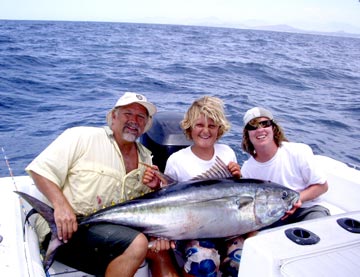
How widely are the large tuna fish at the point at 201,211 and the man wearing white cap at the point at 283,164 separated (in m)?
0.38

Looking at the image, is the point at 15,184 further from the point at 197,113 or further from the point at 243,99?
the point at 243,99

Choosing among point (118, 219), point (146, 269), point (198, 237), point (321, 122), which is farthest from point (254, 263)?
point (321, 122)

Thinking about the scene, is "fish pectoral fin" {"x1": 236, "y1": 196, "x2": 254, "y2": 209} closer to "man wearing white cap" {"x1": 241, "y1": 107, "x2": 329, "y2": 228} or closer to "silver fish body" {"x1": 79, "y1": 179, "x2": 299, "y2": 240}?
"silver fish body" {"x1": 79, "y1": 179, "x2": 299, "y2": 240}

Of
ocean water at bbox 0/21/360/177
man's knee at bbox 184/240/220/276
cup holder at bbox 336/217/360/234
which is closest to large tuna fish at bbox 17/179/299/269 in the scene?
man's knee at bbox 184/240/220/276

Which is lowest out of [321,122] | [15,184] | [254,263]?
[321,122]

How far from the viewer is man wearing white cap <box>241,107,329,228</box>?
9.93 feet

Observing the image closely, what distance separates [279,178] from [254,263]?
1.68 metres

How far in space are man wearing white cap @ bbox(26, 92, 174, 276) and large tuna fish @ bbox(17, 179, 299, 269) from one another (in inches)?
3.9

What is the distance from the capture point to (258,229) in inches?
106

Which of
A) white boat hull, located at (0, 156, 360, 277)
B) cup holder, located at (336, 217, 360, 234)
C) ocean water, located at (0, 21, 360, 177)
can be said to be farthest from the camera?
ocean water, located at (0, 21, 360, 177)

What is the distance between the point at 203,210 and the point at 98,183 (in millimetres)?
799

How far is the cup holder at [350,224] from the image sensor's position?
170cm

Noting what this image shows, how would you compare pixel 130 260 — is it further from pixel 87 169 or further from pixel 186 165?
pixel 186 165

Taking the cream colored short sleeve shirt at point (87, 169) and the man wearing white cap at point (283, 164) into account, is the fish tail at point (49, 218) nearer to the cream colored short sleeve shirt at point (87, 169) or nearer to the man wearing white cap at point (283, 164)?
the cream colored short sleeve shirt at point (87, 169)
